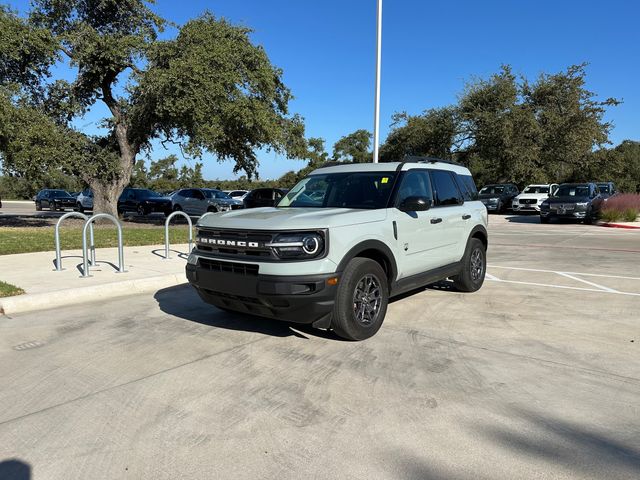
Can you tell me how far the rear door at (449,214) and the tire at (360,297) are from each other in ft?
4.85

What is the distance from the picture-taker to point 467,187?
7.43 meters

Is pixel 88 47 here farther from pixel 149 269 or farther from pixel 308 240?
pixel 308 240

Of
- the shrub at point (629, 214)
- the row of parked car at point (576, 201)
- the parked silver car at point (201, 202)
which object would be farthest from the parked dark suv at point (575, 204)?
the parked silver car at point (201, 202)

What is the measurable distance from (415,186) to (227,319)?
285cm

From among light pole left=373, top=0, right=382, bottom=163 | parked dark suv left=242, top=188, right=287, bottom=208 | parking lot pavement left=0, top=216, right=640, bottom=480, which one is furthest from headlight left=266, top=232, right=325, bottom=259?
parked dark suv left=242, top=188, right=287, bottom=208

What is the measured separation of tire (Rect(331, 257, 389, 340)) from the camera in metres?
4.58

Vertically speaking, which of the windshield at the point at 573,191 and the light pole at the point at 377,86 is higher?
the light pole at the point at 377,86

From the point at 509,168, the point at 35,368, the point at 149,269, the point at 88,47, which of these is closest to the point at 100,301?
the point at 149,269

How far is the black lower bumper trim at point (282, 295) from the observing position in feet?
14.2

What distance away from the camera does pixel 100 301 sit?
6840mm

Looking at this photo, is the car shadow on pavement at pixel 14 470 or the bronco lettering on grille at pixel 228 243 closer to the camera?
the car shadow on pavement at pixel 14 470

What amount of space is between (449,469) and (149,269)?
703 cm

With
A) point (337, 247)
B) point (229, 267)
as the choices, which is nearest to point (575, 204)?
point (337, 247)

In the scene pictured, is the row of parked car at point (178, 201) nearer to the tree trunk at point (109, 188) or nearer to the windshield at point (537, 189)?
the tree trunk at point (109, 188)
